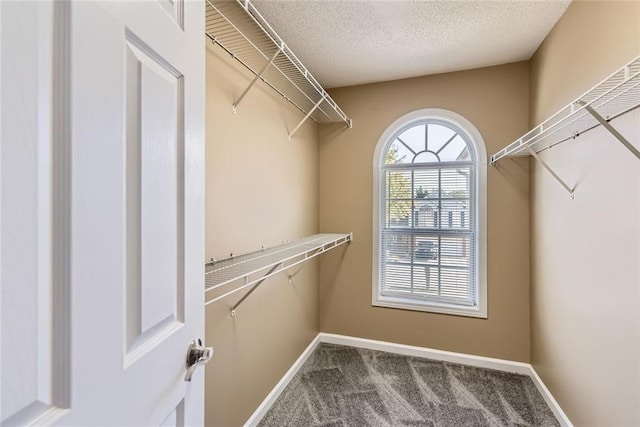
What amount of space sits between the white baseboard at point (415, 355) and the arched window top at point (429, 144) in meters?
1.69

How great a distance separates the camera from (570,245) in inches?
66.4

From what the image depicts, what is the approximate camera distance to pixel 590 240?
4.88 ft

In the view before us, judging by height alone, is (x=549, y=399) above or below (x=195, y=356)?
below

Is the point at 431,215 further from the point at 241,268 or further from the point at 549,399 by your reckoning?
the point at 241,268

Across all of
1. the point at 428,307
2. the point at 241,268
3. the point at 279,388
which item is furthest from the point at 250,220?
the point at 428,307

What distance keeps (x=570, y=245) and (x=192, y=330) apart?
2029 mm

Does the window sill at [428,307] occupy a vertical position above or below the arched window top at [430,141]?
below

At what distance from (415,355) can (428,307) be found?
0.44 meters

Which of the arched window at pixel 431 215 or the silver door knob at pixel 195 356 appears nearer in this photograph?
the silver door knob at pixel 195 356

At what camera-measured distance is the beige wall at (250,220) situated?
141 centimetres

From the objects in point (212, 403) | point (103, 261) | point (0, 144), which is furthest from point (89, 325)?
point (212, 403)

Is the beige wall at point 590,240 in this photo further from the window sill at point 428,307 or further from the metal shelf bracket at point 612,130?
the window sill at point 428,307

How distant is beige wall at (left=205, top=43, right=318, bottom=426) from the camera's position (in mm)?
1410

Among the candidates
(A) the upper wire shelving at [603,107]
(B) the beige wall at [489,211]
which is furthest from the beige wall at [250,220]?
(A) the upper wire shelving at [603,107]
